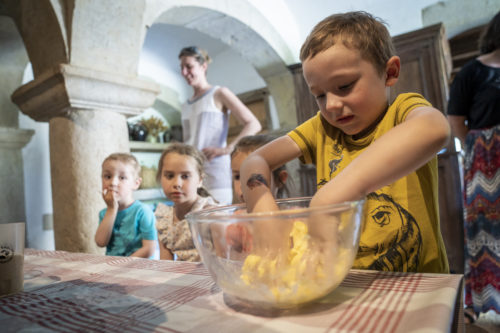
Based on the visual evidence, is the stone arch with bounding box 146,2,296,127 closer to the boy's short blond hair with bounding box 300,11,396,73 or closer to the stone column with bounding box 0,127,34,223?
the stone column with bounding box 0,127,34,223

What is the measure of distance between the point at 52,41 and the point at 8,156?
1579 millimetres

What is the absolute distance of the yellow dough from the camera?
1.22ft

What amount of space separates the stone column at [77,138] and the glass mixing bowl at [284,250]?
1.65m

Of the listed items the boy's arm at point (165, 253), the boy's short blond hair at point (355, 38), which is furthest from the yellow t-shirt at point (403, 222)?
the boy's arm at point (165, 253)

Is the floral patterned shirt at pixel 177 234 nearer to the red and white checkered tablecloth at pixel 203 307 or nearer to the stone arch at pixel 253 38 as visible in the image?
the red and white checkered tablecloth at pixel 203 307

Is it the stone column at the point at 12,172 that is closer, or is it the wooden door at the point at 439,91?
the wooden door at the point at 439,91

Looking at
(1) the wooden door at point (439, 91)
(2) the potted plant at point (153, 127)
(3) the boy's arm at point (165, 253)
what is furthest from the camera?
(2) the potted plant at point (153, 127)

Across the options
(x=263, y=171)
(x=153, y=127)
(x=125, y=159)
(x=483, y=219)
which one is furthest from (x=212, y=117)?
(x=153, y=127)

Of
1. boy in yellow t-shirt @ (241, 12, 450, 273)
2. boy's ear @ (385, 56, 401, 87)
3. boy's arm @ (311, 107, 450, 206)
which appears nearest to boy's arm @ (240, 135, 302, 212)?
boy in yellow t-shirt @ (241, 12, 450, 273)

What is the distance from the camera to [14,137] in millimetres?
2941

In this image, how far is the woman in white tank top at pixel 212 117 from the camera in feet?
6.31

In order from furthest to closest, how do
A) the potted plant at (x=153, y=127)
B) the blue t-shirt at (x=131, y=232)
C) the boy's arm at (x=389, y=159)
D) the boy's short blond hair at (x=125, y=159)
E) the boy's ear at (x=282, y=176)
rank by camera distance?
the potted plant at (x=153, y=127) → the boy's short blond hair at (x=125, y=159) → the blue t-shirt at (x=131, y=232) → the boy's ear at (x=282, y=176) → the boy's arm at (x=389, y=159)

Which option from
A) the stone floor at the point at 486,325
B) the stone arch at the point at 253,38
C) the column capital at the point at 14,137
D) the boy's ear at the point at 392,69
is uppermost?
the stone arch at the point at 253,38

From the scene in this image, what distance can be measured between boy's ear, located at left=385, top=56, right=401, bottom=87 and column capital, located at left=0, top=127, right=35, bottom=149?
322 cm
